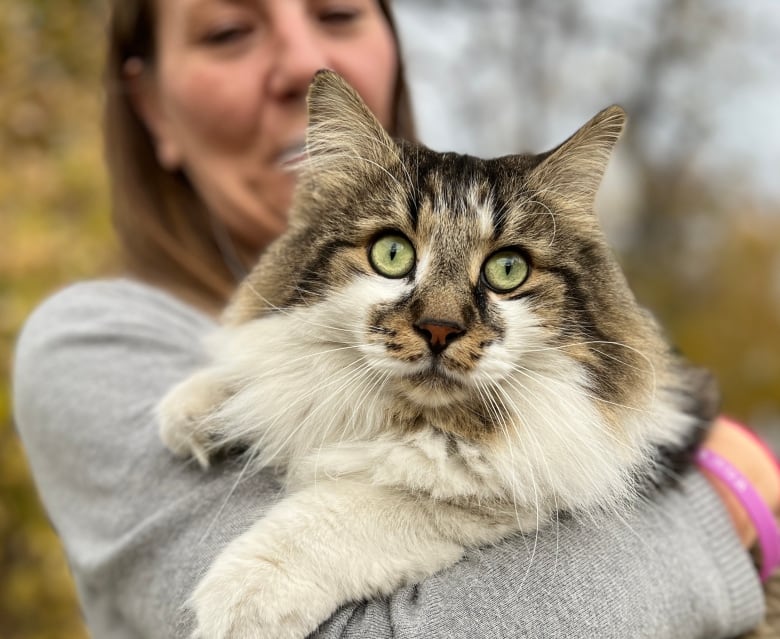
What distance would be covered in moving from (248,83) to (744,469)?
→ 172 centimetres

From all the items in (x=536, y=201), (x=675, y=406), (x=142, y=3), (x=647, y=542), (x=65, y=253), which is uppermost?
(x=142, y=3)

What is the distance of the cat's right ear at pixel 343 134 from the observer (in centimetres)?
151

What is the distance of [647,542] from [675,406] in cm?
40

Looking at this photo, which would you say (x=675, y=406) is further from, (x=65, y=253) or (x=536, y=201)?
(x=65, y=253)

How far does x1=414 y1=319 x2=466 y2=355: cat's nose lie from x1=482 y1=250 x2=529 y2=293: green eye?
17 centimetres

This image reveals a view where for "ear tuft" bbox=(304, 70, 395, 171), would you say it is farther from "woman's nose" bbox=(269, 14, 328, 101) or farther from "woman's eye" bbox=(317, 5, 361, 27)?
"woman's eye" bbox=(317, 5, 361, 27)

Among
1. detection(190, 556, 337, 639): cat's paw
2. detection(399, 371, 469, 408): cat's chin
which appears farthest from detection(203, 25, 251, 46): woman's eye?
detection(190, 556, 337, 639): cat's paw

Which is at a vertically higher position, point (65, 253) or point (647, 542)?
point (647, 542)

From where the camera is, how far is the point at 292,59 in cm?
205

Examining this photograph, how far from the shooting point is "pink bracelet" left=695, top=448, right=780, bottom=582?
1.65 metres

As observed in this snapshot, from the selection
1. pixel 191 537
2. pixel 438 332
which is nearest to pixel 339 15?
pixel 438 332

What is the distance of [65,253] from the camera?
3701 millimetres

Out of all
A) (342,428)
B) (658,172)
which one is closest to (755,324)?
(658,172)

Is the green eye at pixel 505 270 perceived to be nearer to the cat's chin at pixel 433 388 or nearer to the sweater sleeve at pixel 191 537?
the cat's chin at pixel 433 388
